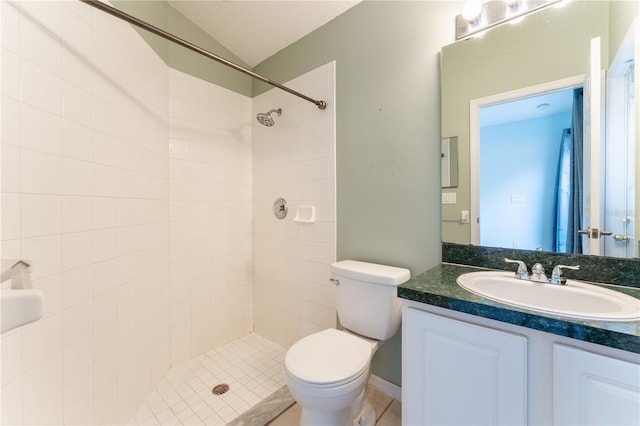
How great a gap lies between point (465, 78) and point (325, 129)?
2.89 ft

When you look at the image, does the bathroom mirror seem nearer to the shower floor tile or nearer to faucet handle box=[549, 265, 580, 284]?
faucet handle box=[549, 265, 580, 284]

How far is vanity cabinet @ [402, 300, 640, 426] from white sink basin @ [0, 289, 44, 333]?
1.03 metres

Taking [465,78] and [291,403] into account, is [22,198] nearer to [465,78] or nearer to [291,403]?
[291,403]

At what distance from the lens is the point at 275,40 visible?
201 cm

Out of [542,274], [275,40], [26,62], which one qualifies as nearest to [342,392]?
[542,274]

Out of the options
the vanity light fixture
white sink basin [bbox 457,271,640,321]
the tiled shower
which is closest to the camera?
white sink basin [bbox 457,271,640,321]

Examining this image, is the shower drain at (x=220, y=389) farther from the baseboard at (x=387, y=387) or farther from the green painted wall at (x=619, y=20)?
the green painted wall at (x=619, y=20)

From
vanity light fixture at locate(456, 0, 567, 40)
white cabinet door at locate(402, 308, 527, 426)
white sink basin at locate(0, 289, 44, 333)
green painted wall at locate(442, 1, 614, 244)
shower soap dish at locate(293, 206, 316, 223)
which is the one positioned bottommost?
white cabinet door at locate(402, 308, 527, 426)

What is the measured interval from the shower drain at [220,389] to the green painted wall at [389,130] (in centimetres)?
96

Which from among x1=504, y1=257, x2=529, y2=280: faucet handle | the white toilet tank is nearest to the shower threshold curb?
the white toilet tank

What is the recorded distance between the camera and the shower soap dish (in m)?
1.91

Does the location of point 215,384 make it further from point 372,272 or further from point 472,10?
point 472,10

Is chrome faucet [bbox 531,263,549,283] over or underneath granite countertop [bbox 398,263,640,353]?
over

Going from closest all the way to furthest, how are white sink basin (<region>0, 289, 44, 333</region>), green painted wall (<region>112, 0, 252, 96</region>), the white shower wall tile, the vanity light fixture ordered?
white sink basin (<region>0, 289, 44, 333</region>) < the vanity light fixture < green painted wall (<region>112, 0, 252, 96</region>) < the white shower wall tile
